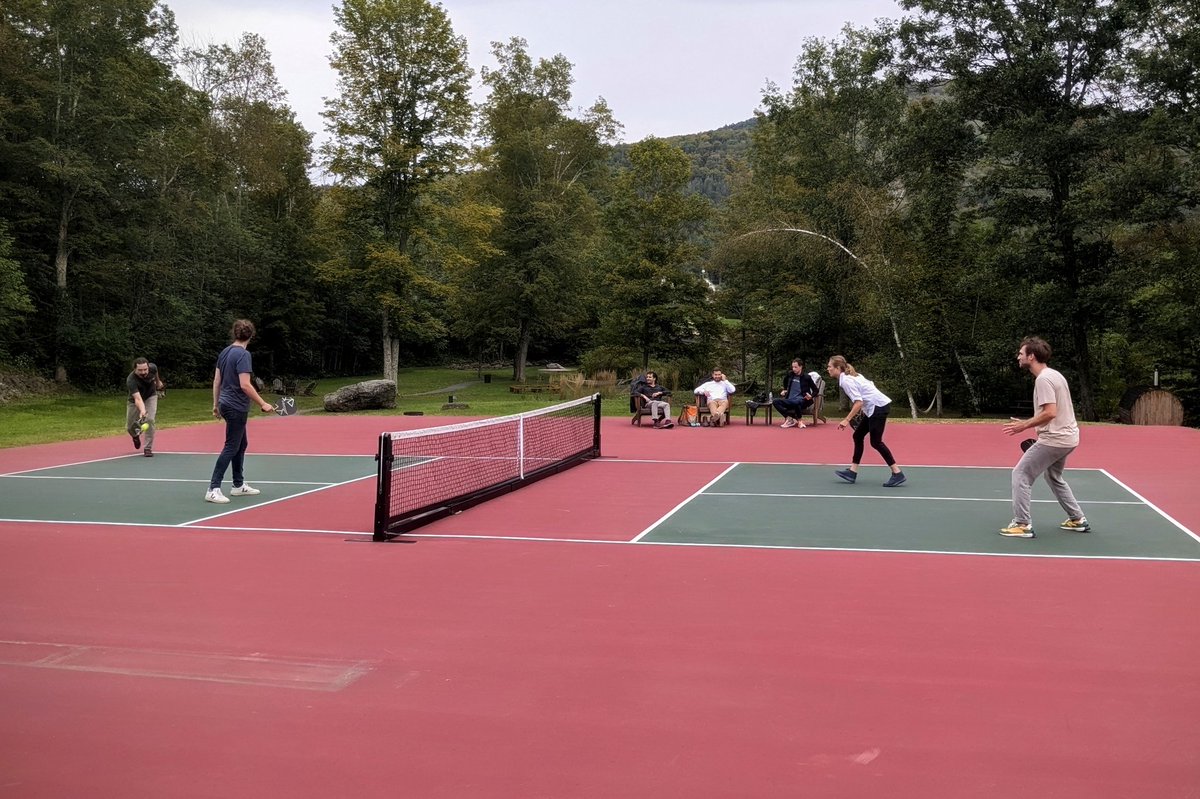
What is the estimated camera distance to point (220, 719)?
4246 millimetres

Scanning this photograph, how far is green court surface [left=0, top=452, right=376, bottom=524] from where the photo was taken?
9.85 metres

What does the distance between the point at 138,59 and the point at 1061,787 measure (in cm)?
4041

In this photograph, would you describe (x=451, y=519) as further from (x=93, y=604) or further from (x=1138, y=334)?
(x=1138, y=334)

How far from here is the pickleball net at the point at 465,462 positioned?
883 centimetres

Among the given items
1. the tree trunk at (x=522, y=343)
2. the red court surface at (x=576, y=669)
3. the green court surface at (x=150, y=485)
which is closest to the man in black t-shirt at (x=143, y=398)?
the green court surface at (x=150, y=485)

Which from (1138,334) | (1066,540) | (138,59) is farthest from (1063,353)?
(138,59)

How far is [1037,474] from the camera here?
331 inches

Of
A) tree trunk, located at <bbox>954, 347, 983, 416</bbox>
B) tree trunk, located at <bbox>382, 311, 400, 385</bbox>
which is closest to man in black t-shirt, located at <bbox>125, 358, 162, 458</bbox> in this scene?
tree trunk, located at <bbox>382, 311, 400, 385</bbox>

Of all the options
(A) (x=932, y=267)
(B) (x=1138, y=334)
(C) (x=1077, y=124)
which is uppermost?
(C) (x=1077, y=124)

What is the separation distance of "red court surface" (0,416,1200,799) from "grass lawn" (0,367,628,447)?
44.6ft

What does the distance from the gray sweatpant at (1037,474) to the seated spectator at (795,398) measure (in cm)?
1135

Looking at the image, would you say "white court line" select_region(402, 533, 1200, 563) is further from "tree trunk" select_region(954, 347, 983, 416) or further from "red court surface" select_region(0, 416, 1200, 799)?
"tree trunk" select_region(954, 347, 983, 416)

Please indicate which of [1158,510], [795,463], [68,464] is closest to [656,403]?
[795,463]

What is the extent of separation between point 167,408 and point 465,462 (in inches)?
872
